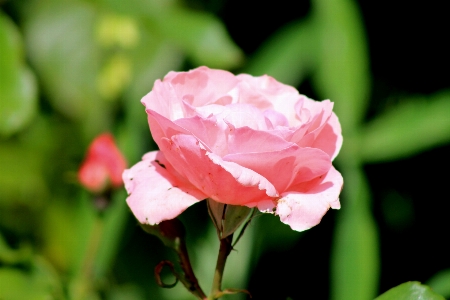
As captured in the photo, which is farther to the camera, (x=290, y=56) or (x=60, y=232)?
(x=60, y=232)

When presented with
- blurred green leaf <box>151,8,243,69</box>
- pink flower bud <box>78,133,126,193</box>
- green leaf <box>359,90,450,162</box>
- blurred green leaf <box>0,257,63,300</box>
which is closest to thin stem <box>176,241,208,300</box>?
blurred green leaf <box>0,257,63,300</box>

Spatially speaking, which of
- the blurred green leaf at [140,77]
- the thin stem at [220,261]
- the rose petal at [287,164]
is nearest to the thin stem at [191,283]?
the thin stem at [220,261]

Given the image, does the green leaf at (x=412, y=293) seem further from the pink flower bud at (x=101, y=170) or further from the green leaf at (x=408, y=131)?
the green leaf at (x=408, y=131)

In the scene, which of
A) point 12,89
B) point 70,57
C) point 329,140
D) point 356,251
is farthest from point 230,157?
point 70,57

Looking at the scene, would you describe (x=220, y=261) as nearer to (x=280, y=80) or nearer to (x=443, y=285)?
(x=443, y=285)

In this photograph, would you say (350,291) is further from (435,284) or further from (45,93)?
(45,93)

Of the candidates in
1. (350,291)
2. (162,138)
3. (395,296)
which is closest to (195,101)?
(162,138)

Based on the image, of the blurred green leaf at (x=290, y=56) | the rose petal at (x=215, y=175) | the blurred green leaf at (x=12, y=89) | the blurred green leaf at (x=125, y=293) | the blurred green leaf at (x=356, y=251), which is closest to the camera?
the rose petal at (x=215, y=175)
